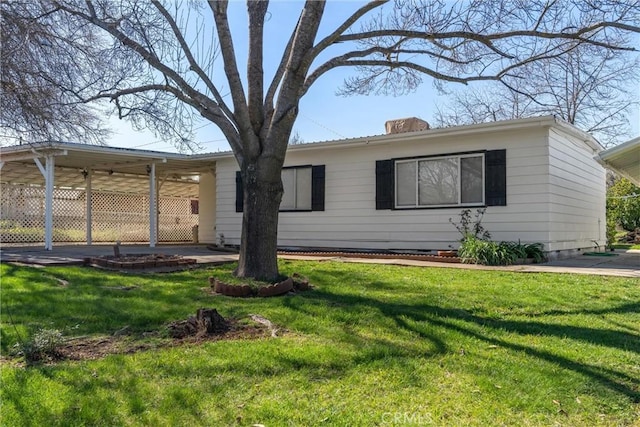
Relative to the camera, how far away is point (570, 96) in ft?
76.2

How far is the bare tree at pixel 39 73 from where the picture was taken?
525cm

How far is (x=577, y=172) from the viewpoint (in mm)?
10820

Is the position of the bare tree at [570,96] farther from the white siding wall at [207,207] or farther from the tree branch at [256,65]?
the white siding wall at [207,207]

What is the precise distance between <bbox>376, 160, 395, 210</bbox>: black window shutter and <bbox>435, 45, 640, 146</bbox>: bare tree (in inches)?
110

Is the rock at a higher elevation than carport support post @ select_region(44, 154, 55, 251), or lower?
lower

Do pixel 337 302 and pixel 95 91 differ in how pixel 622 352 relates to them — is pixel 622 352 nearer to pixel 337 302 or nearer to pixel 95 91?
pixel 337 302

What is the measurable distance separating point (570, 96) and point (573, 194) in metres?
15.3

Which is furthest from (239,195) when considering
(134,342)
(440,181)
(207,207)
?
(134,342)

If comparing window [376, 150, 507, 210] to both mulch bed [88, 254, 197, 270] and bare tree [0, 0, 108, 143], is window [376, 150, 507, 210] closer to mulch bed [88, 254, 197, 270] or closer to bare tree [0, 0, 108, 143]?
mulch bed [88, 254, 197, 270]

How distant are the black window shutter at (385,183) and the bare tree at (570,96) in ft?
9.20

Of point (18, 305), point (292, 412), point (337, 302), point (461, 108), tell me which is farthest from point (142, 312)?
point (461, 108)

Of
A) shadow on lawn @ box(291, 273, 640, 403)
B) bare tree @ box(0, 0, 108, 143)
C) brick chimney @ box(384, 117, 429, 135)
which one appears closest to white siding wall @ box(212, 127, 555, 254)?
brick chimney @ box(384, 117, 429, 135)

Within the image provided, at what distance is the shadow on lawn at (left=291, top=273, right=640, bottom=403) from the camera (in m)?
3.00

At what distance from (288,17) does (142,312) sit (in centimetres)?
526
